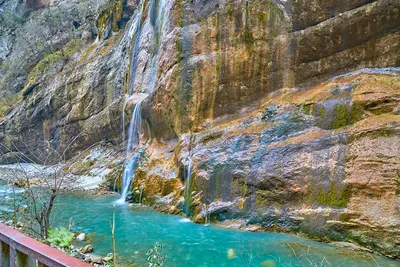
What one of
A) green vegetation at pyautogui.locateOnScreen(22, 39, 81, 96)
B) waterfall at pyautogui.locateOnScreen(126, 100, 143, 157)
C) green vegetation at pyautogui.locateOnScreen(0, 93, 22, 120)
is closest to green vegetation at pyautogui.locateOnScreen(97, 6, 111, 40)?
green vegetation at pyautogui.locateOnScreen(22, 39, 81, 96)

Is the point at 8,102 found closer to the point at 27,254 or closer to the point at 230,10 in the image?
the point at 230,10

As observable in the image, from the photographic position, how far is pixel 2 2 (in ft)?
144

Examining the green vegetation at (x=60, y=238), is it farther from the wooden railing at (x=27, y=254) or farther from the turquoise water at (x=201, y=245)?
the wooden railing at (x=27, y=254)

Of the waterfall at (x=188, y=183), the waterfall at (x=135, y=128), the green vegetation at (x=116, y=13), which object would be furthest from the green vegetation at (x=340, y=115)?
the green vegetation at (x=116, y=13)

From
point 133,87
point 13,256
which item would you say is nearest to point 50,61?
point 133,87

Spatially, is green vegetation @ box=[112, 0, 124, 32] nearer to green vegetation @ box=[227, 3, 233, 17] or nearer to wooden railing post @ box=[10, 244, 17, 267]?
green vegetation @ box=[227, 3, 233, 17]

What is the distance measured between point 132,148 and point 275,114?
31.1 ft

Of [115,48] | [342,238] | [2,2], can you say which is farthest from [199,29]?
[2,2]

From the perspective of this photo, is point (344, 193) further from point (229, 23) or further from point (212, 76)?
point (229, 23)

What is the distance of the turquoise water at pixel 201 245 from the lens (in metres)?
6.61

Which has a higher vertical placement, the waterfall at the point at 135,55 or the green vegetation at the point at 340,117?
the waterfall at the point at 135,55

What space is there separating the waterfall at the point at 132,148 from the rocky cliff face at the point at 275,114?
83 cm

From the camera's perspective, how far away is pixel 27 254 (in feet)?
6.15

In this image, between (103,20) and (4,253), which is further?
(103,20)
